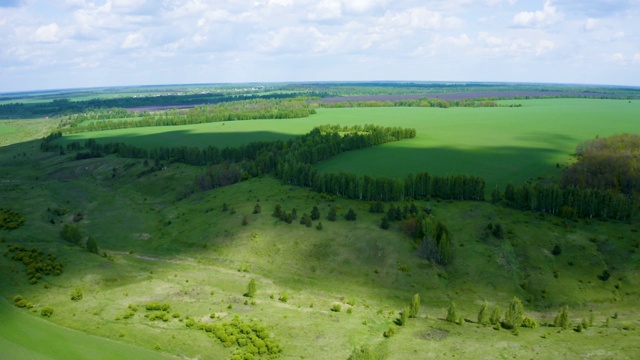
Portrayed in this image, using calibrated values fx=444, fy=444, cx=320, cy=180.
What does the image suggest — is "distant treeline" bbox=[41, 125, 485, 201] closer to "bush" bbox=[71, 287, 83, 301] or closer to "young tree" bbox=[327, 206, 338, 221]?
"young tree" bbox=[327, 206, 338, 221]

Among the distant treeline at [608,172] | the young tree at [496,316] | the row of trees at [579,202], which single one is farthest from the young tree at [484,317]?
the distant treeline at [608,172]

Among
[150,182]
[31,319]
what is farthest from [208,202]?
[31,319]

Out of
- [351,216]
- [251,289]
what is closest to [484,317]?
[251,289]

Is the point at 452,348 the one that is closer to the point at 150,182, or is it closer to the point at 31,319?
the point at 31,319

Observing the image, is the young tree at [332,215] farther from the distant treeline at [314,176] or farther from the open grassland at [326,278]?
the distant treeline at [314,176]

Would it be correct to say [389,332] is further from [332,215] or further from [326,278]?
[332,215]
